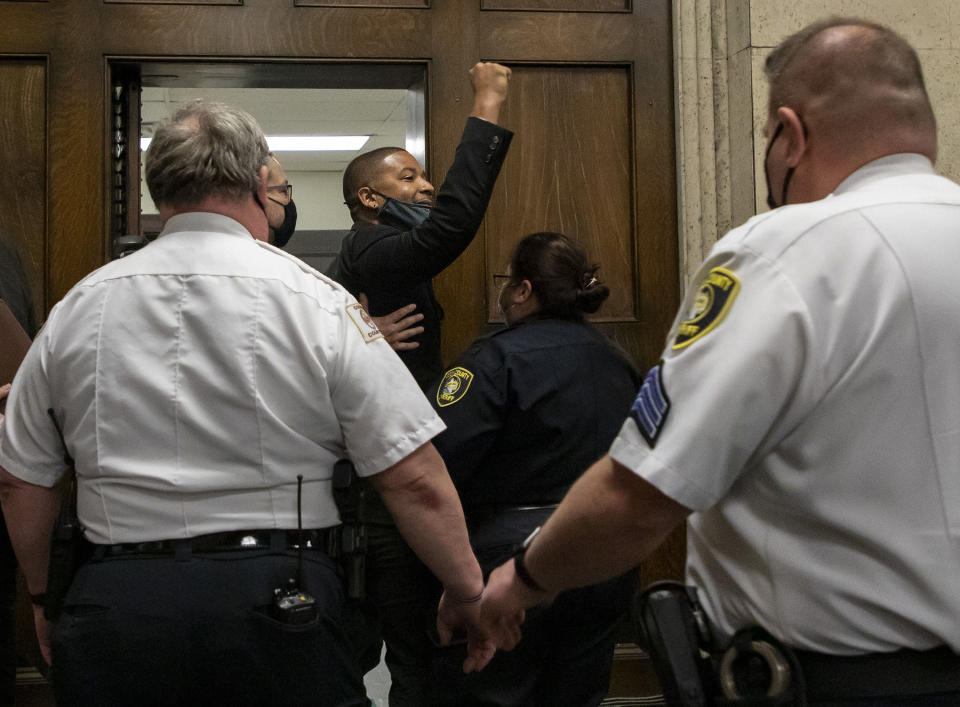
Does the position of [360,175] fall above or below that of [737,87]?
below

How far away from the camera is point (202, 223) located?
6.48ft

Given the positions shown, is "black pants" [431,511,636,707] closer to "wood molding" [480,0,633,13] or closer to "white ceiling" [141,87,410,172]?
"wood molding" [480,0,633,13]

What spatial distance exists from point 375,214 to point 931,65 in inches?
83.0

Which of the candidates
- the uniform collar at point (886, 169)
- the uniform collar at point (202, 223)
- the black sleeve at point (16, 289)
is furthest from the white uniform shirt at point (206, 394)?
the black sleeve at point (16, 289)

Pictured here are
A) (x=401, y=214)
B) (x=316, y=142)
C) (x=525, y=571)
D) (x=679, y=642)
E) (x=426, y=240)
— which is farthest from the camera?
(x=316, y=142)

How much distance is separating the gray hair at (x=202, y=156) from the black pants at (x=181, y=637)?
0.70 metres

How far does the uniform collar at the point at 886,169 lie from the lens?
1.41 meters

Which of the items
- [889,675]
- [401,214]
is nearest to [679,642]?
[889,675]

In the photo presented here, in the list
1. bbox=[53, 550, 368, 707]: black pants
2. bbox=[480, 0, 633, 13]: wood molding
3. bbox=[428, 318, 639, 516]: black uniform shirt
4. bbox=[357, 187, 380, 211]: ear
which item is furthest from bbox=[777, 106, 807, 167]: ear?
bbox=[480, 0, 633, 13]: wood molding

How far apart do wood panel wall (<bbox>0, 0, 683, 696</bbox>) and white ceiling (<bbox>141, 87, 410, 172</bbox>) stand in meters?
3.65

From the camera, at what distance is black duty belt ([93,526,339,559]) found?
182cm

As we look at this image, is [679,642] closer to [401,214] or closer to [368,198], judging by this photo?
[401,214]

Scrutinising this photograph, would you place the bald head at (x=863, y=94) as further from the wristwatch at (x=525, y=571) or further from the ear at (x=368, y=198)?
the ear at (x=368, y=198)

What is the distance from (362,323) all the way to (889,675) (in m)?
1.13
